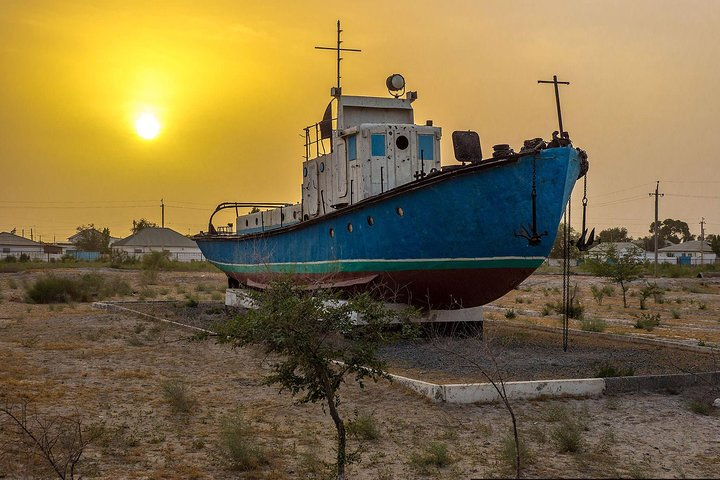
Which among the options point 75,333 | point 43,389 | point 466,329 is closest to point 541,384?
point 466,329

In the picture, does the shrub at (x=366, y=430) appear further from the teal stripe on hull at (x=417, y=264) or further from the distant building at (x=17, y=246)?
the distant building at (x=17, y=246)

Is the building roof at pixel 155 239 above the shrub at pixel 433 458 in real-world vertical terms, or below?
above

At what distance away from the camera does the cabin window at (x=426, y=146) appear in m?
17.8

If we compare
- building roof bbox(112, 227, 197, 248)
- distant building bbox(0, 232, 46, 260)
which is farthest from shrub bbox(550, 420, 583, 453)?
distant building bbox(0, 232, 46, 260)

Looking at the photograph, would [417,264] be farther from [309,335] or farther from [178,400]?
[309,335]

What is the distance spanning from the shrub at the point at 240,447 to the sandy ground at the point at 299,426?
0.29ft

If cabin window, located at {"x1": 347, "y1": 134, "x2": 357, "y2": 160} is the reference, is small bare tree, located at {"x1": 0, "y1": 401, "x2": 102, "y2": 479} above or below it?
below

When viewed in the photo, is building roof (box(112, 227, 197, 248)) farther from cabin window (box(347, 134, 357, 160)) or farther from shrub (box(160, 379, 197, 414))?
shrub (box(160, 379, 197, 414))

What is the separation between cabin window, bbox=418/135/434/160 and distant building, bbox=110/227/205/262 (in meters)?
97.0

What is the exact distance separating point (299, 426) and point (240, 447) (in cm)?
159

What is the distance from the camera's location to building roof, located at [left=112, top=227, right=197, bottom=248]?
376 ft

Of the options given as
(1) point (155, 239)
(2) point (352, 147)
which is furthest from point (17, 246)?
(2) point (352, 147)

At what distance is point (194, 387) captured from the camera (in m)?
11.5

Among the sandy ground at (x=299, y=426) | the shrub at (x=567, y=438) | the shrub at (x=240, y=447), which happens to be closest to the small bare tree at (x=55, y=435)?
the sandy ground at (x=299, y=426)
